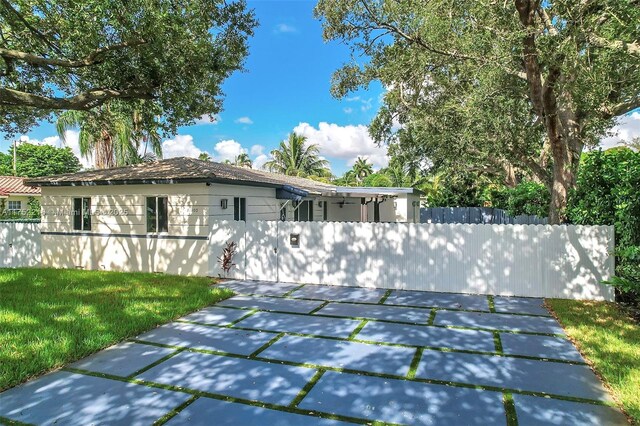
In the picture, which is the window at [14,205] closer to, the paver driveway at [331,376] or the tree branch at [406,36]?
the paver driveway at [331,376]

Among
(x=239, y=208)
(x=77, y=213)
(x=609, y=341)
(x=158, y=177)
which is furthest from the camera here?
(x=77, y=213)

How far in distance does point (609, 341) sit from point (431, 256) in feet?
11.7

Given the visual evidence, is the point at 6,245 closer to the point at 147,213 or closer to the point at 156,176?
the point at 147,213

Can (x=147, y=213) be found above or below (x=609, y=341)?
above

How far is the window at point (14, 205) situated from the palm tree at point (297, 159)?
20.2m

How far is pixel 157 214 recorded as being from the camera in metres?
10.6

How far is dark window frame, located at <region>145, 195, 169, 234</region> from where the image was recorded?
34.4 ft

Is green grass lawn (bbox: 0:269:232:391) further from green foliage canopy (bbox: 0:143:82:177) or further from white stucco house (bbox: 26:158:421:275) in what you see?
green foliage canopy (bbox: 0:143:82:177)

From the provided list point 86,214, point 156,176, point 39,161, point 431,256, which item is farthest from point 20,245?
point 39,161

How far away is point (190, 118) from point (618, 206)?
961 centimetres

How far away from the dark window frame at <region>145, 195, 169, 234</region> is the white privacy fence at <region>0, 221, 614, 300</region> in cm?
36

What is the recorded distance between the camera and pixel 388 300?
295 inches

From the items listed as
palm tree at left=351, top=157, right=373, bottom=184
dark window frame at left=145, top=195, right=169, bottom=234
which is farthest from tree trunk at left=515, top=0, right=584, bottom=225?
palm tree at left=351, top=157, right=373, bottom=184

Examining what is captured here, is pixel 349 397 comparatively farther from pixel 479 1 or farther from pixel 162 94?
pixel 162 94
